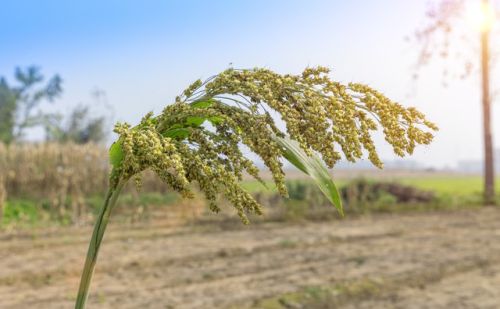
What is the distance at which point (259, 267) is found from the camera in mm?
9141

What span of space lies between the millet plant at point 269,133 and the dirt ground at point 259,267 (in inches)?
208

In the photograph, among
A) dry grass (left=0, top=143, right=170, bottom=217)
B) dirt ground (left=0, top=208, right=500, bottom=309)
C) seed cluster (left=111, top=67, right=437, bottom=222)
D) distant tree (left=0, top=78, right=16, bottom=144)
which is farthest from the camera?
distant tree (left=0, top=78, right=16, bottom=144)

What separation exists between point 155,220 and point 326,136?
13.0 meters

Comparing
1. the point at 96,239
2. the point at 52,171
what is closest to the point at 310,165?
the point at 96,239

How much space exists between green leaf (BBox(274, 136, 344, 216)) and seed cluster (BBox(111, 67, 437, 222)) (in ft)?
0.09

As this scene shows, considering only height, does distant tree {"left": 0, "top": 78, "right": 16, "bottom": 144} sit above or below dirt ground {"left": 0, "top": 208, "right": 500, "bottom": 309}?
above

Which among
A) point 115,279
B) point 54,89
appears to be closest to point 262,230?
point 115,279

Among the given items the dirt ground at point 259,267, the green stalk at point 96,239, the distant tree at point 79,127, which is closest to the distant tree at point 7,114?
the distant tree at point 79,127

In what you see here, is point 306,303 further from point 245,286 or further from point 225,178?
point 225,178

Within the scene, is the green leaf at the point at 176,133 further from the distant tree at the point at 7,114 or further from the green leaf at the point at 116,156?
the distant tree at the point at 7,114

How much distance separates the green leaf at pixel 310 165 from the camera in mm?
1942

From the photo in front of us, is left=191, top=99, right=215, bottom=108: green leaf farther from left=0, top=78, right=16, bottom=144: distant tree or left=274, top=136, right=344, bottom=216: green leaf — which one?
left=0, top=78, right=16, bottom=144: distant tree

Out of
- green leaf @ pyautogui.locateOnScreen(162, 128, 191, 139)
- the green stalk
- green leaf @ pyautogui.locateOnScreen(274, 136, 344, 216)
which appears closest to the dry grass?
the green stalk

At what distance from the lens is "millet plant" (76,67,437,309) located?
1.90m
